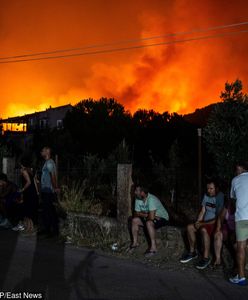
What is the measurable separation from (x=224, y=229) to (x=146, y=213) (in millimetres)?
1671

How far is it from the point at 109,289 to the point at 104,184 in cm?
794

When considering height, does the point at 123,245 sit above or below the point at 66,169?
below

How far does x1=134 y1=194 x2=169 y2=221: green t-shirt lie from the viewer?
845 centimetres

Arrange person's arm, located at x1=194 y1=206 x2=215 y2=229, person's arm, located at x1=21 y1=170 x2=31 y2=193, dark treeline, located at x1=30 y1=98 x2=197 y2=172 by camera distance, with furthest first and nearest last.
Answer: dark treeline, located at x1=30 y1=98 x2=197 y2=172
person's arm, located at x1=21 y1=170 x2=31 y2=193
person's arm, located at x1=194 y1=206 x2=215 y2=229

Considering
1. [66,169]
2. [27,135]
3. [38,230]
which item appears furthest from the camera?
[27,135]

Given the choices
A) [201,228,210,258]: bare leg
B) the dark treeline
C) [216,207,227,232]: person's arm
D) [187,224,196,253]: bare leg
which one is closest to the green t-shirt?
[187,224,196,253]: bare leg

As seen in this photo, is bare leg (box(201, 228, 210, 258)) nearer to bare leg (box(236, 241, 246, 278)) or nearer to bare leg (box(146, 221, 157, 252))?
bare leg (box(236, 241, 246, 278))

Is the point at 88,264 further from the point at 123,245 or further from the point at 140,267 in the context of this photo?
the point at 123,245

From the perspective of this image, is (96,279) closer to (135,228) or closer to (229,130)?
(135,228)

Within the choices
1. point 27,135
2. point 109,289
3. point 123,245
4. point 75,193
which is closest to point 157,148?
point 75,193

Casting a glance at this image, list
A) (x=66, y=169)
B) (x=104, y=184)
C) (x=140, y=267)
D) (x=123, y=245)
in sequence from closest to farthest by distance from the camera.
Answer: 1. (x=140, y=267)
2. (x=123, y=245)
3. (x=66, y=169)
4. (x=104, y=184)

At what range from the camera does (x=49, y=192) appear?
9992 millimetres

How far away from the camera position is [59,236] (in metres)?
9.97

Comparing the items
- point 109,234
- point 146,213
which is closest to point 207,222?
point 146,213
